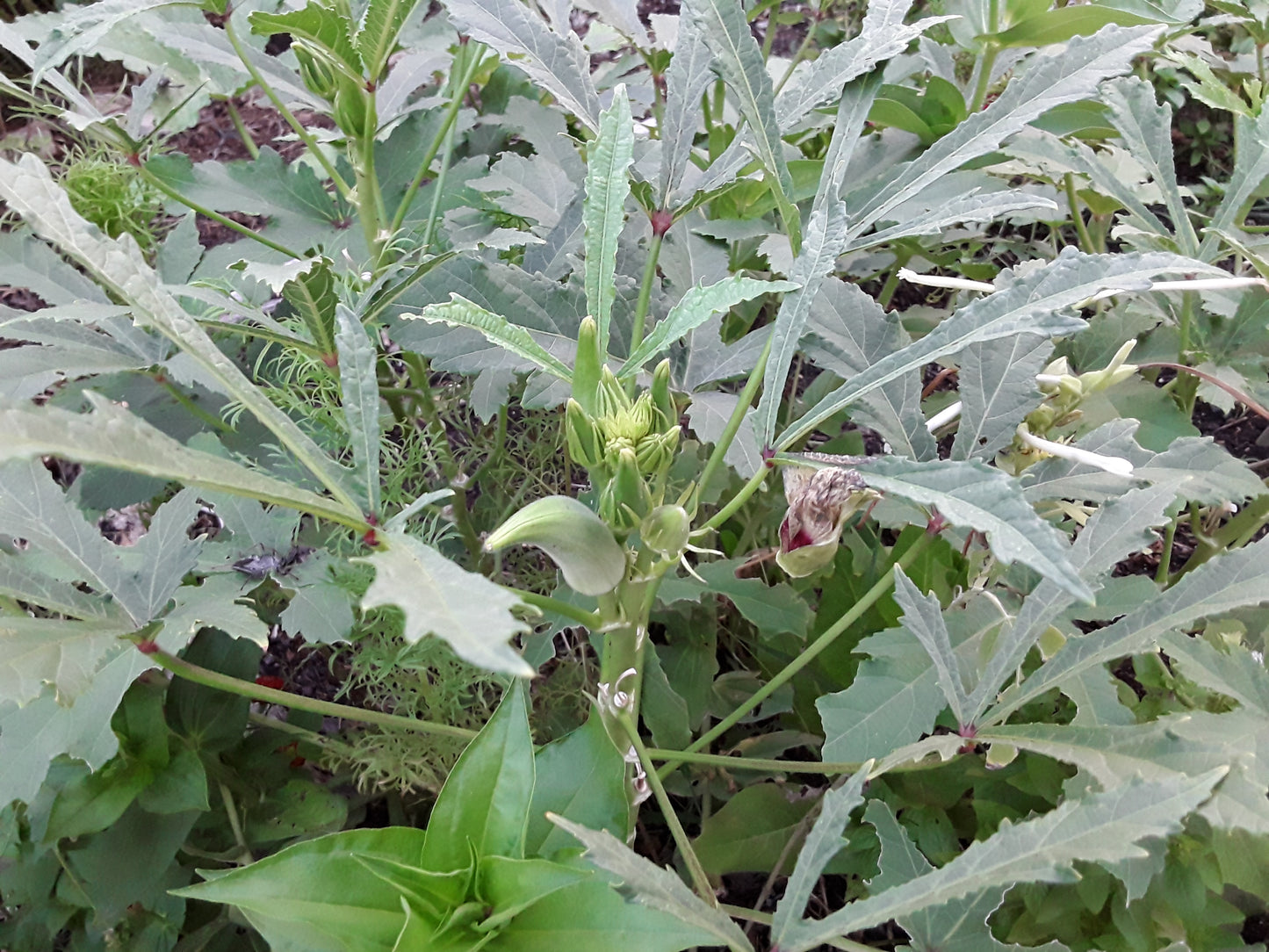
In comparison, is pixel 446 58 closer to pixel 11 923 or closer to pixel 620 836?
pixel 620 836

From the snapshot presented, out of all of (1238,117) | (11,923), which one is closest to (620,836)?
(11,923)

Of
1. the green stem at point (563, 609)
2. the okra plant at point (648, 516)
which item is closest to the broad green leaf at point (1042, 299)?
the okra plant at point (648, 516)

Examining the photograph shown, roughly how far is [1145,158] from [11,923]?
129 centimetres

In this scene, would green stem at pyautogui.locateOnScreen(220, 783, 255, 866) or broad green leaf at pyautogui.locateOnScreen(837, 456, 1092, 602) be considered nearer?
broad green leaf at pyautogui.locateOnScreen(837, 456, 1092, 602)

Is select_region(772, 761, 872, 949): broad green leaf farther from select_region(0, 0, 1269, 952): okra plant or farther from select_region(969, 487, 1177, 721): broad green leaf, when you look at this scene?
select_region(969, 487, 1177, 721): broad green leaf

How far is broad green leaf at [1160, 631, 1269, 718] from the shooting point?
58 cm

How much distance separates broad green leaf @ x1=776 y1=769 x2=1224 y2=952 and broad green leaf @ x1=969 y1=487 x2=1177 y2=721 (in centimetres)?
13

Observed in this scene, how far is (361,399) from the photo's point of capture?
461mm

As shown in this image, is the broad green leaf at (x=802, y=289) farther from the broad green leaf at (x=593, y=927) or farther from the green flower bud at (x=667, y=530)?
the broad green leaf at (x=593, y=927)

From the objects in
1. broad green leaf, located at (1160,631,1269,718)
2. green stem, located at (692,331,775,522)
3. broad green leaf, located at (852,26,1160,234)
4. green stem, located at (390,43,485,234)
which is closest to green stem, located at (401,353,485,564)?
green stem, located at (390,43,485,234)

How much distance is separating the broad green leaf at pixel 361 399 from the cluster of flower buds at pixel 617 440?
11cm

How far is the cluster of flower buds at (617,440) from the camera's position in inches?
18.8

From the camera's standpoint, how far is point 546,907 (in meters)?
0.55

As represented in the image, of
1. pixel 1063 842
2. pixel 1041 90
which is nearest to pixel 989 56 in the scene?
pixel 1041 90
